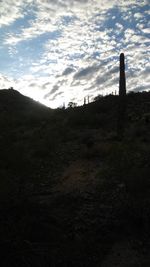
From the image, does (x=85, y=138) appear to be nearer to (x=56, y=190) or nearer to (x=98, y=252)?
(x=56, y=190)

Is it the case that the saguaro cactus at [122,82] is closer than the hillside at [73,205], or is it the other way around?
the hillside at [73,205]

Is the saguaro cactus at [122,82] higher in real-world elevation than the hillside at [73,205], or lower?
higher

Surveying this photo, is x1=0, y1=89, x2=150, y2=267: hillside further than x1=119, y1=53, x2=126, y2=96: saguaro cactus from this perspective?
No

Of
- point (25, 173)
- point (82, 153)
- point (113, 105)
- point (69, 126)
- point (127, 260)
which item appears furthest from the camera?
point (113, 105)

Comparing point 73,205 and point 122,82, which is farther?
point 122,82

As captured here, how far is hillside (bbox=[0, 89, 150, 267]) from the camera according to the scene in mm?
6500

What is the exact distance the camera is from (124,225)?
7707 mm

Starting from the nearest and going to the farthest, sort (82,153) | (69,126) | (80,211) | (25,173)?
(80,211) → (25,173) → (82,153) → (69,126)

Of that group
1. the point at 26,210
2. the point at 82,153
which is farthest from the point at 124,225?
the point at 82,153

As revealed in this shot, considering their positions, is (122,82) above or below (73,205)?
above

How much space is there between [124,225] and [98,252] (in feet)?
3.92

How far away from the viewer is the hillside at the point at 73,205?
6.50m

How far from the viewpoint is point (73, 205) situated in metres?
9.09

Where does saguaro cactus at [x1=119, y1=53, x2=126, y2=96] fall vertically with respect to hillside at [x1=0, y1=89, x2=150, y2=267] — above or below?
above
